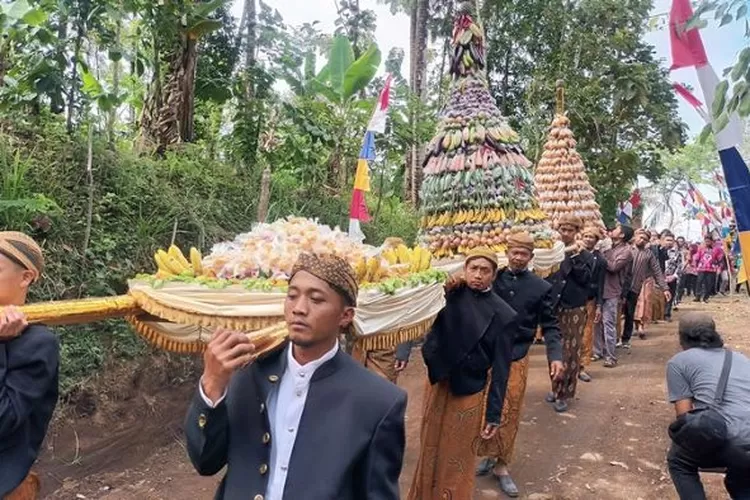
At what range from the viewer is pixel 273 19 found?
362 inches

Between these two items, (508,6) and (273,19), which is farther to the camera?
(508,6)

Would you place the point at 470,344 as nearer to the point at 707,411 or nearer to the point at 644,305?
the point at 707,411

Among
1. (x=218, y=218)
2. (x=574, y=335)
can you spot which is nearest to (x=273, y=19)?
(x=218, y=218)

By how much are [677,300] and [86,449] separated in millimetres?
15162

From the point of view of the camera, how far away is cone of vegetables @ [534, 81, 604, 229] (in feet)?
30.3

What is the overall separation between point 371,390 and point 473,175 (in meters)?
4.69

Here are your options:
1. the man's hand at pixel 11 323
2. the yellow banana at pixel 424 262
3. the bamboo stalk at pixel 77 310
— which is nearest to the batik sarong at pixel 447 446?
the yellow banana at pixel 424 262

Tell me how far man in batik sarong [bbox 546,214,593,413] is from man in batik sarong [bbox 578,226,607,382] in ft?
1.18

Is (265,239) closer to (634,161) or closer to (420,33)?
(420,33)

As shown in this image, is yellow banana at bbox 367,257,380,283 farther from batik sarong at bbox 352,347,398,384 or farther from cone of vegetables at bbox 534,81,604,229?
cone of vegetables at bbox 534,81,604,229

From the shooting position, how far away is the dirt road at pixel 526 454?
4457mm

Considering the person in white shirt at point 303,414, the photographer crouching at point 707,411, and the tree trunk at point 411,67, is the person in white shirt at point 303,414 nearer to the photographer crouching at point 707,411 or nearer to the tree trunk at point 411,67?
the photographer crouching at point 707,411

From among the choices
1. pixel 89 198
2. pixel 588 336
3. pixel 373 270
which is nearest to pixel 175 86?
pixel 89 198

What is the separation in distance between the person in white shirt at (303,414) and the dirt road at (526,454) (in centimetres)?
318
